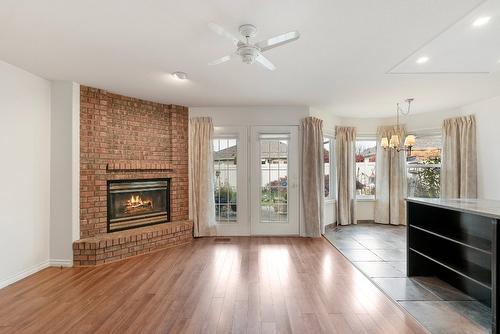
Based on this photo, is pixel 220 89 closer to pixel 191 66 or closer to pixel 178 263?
pixel 191 66

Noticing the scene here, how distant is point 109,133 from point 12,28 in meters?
1.99

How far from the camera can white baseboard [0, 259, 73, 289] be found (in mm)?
3148

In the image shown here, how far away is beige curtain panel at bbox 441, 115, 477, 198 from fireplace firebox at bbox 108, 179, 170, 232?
5.45 metres

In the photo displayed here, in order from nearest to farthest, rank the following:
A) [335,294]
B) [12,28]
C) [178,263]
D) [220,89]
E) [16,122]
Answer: [12,28], [335,294], [16,122], [178,263], [220,89]

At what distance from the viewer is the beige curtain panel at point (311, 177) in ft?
17.0

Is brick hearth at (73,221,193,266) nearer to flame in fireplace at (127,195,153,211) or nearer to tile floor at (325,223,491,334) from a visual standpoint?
flame in fireplace at (127,195,153,211)

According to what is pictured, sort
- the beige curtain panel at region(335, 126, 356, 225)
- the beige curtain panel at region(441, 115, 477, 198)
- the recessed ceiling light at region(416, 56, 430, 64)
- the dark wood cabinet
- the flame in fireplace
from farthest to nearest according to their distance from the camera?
the beige curtain panel at region(335, 126, 356, 225), the beige curtain panel at region(441, 115, 477, 198), the flame in fireplace, the recessed ceiling light at region(416, 56, 430, 64), the dark wood cabinet

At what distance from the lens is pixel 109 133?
426 centimetres

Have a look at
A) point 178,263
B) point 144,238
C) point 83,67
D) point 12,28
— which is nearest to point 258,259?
point 178,263

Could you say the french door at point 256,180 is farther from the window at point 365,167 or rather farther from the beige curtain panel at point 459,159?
the beige curtain panel at point 459,159

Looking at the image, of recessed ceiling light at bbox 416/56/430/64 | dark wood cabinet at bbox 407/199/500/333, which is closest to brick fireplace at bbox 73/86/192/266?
dark wood cabinet at bbox 407/199/500/333

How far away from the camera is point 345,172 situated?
6145 mm

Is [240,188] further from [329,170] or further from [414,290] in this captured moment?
[414,290]

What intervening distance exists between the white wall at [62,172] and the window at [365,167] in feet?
19.2
